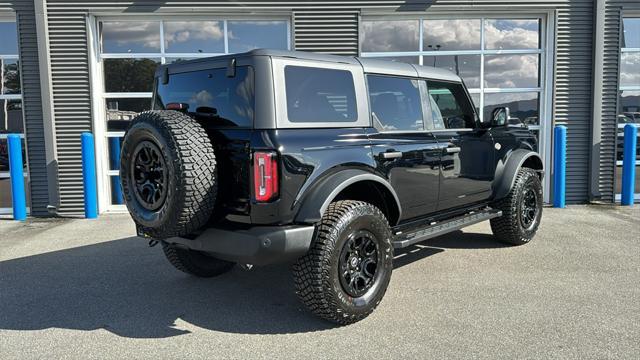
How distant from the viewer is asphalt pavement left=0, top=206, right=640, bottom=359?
328 centimetres

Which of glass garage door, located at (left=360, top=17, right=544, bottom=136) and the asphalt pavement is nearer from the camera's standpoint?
the asphalt pavement

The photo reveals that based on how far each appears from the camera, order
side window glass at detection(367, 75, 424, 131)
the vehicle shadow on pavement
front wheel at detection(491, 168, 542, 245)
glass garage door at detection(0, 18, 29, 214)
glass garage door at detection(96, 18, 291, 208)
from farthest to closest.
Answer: glass garage door at detection(96, 18, 291, 208) < glass garage door at detection(0, 18, 29, 214) < front wheel at detection(491, 168, 542, 245) < side window glass at detection(367, 75, 424, 131) < the vehicle shadow on pavement

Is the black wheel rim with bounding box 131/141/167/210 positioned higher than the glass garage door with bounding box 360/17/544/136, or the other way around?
the glass garage door with bounding box 360/17/544/136

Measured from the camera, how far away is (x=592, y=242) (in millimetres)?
6035

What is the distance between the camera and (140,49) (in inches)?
336

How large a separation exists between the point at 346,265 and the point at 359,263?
0.52ft

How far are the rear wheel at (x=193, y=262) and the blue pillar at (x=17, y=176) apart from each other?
172 inches

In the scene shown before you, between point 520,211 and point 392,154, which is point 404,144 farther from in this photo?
point 520,211

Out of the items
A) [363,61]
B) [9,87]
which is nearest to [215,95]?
[363,61]

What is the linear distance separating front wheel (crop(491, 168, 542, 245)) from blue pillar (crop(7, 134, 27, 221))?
22.4ft

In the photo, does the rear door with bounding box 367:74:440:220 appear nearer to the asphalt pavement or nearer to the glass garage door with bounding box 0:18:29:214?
the asphalt pavement

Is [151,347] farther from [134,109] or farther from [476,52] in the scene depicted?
[476,52]

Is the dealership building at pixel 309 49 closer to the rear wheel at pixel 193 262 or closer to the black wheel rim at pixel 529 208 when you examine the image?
the black wheel rim at pixel 529 208

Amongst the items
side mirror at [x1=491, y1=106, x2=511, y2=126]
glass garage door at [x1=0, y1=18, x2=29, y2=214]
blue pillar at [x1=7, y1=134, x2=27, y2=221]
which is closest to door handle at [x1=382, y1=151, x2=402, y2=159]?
side mirror at [x1=491, y1=106, x2=511, y2=126]
